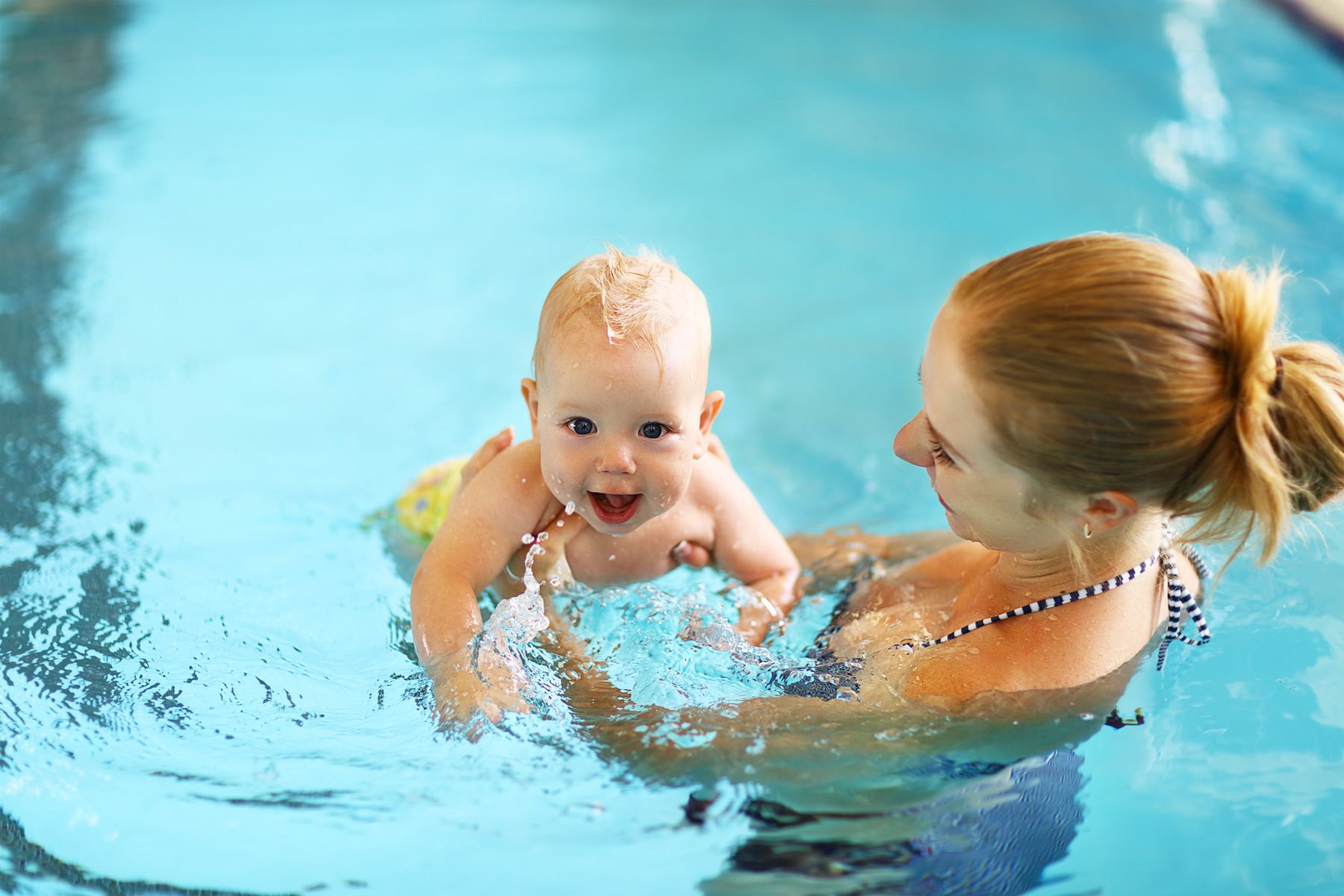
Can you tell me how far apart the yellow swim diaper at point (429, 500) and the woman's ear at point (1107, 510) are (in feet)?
4.52

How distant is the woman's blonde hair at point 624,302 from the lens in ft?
6.20

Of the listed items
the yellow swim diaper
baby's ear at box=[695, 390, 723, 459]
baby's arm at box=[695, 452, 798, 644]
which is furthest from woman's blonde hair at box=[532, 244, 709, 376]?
the yellow swim diaper

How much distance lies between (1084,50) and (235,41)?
4104 millimetres

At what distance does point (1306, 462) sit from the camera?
1607 millimetres

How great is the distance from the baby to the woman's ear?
0.64m

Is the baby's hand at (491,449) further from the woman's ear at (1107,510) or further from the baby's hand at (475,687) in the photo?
the woman's ear at (1107,510)

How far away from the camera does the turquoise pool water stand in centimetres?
179

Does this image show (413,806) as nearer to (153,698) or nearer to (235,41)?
(153,698)

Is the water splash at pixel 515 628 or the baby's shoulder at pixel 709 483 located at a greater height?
the baby's shoulder at pixel 709 483

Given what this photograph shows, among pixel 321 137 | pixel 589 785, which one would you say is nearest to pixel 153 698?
pixel 589 785

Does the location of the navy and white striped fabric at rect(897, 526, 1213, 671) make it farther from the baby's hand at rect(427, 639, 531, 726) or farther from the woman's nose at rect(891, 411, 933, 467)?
the baby's hand at rect(427, 639, 531, 726)

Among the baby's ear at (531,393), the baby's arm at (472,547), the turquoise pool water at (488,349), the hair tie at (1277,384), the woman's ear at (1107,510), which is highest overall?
the hair tie at (1277,384)

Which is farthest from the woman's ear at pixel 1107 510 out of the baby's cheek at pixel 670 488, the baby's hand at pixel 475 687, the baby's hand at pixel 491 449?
the baby's hand at pixel 491 449

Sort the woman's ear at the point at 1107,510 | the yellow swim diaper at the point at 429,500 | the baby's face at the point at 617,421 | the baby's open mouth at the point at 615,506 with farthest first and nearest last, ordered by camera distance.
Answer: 1. the yellow swim diaper at the point at 429,500
2. the baby's open mouth at the point at 615,506
3. the baby's face at the point at 617,421
4. the woman's ear at the point at 1107,510
